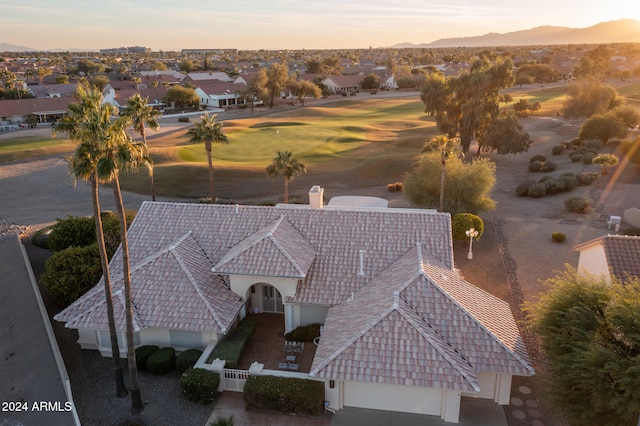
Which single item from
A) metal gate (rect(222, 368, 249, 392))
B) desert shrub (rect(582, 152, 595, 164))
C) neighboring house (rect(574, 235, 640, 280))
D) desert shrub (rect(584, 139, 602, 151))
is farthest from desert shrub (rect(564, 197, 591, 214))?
metal gate (rect(222, 368, 249, 392))

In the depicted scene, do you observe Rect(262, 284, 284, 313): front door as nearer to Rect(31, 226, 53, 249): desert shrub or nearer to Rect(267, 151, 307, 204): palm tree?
Rect(267, 151, 307, 204): palm tree

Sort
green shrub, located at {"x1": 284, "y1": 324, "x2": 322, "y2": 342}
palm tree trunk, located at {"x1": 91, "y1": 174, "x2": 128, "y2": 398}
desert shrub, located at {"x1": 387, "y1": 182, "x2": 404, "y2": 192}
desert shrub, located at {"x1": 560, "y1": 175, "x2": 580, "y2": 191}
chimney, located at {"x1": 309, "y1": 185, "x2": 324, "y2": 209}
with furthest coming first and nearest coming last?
1. desert shrub, located at {"x1": 387, "y1": 182, "x2": 404, "y2": 192}
2. desert shrub, located at {"x1": 560, "y1": 175, "x2": 580, "y2": 191}
3. chimney, located at {"x1": 309, "y1": 185, "x2": 324, "y2": 209}
4. green shrub, located at {"x1": 284, "y1": 324, "x2": 322, "y2": 342}
5. palm tree trunk, located at {"x1": 91, "y1": 174, "x2": 128, "y2": 398}

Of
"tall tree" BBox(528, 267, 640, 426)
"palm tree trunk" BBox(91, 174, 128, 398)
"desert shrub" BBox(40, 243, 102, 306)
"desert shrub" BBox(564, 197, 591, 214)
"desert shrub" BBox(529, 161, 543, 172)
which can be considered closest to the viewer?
"tall tree" BBox(528, 267, 640, 426)

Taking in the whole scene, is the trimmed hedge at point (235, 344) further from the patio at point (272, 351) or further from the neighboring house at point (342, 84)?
the neighboring house at point (342, 84)

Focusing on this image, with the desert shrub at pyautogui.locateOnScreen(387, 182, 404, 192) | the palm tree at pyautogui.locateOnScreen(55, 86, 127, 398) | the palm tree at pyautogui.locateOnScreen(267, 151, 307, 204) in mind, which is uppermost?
the palm tree at pyautogui.locateOnScreen(55, 86, 127, 398)

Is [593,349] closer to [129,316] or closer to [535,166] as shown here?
[129,316]

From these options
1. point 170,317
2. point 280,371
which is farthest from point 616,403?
point 170,317

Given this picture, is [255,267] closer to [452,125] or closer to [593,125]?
[452,125]
